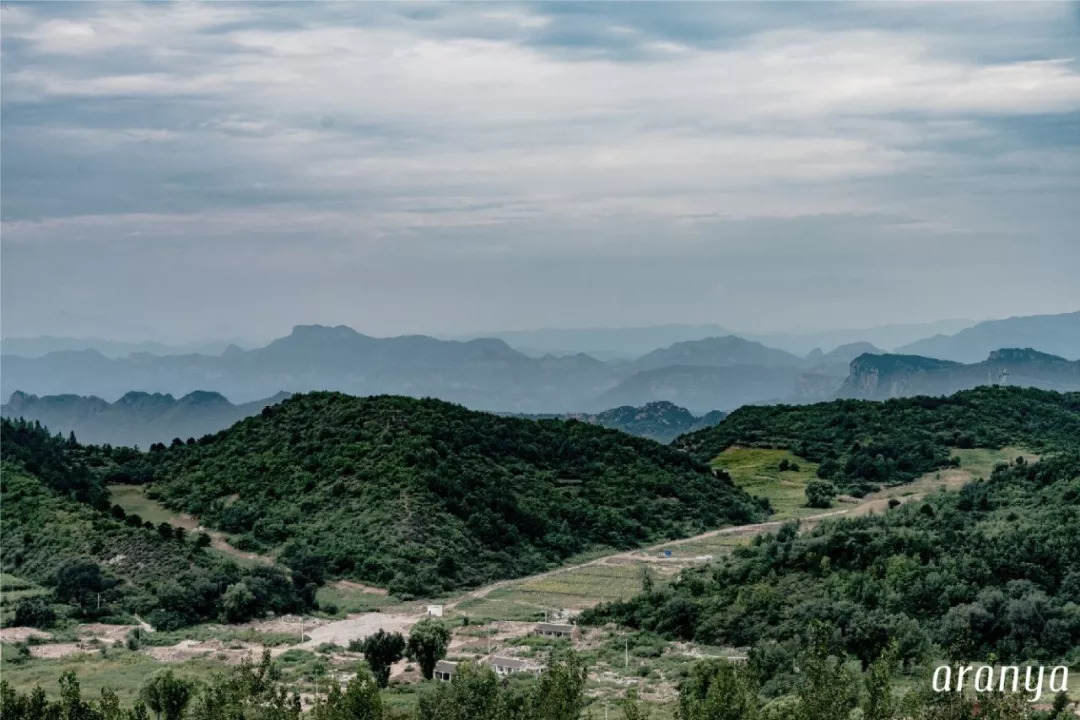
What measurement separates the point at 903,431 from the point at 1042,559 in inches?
2535

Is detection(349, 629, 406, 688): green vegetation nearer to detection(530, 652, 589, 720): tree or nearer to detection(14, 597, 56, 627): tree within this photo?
detection(530, 652, 589, 720): tree

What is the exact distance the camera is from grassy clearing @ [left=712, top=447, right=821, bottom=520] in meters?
89.3

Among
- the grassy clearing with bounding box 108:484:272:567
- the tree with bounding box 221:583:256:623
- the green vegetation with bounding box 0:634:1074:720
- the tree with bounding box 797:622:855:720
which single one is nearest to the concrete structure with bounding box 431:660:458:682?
the green vegetation with bounding box 0:634:1074:720

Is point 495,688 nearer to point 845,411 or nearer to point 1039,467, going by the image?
point 1039,467

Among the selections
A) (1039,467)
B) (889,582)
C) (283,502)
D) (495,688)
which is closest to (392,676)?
(495,688)

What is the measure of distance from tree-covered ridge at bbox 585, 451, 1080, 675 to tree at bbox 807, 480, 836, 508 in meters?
29.1

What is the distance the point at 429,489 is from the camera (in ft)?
240

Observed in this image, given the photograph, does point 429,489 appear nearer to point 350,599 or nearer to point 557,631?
point 350,599

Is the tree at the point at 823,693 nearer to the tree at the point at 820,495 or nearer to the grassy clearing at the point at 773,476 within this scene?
the grassy clearing at the point at 773,476

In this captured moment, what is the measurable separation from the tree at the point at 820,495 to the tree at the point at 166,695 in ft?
188

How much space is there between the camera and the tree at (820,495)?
289 ft

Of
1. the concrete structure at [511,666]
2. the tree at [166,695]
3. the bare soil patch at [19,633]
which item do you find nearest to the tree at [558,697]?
the concrete structure at [511,666]

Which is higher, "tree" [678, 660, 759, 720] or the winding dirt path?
"tree" [678, 660, 759, 720]

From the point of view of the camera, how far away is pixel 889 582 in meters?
46.7
